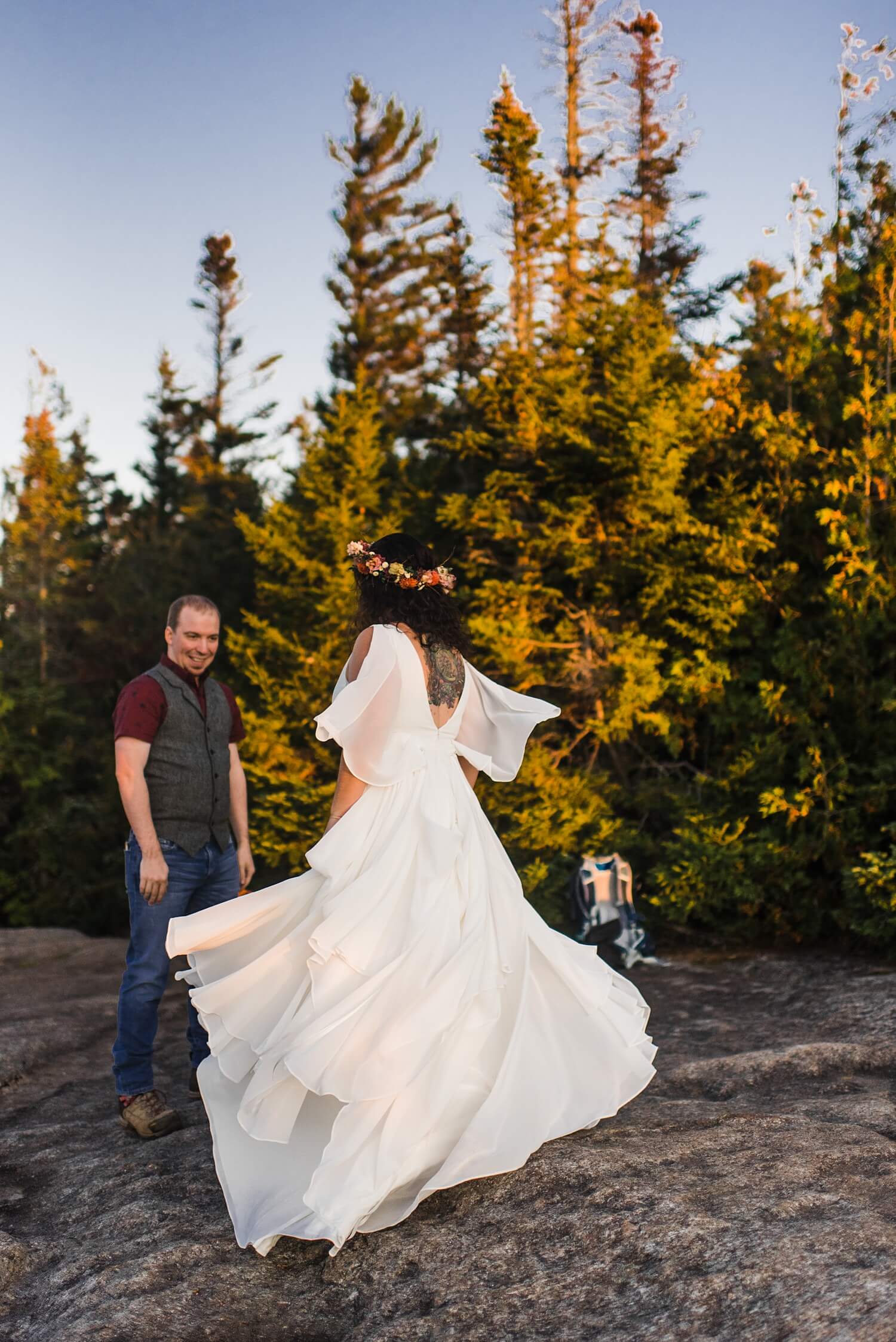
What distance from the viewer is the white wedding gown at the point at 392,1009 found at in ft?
9.83

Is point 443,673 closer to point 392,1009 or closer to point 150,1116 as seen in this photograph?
point 392,1009

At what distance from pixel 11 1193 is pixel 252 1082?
52.4 inches

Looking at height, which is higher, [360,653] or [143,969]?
[360,653]

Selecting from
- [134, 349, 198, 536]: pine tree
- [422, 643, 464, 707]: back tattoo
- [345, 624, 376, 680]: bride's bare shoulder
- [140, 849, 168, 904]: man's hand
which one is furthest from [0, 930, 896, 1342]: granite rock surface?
[134, 349, 198, 536]: pine tree

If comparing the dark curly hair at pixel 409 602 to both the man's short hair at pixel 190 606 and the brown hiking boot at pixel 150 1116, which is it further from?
the brown hiking boot at pixel 150 1116

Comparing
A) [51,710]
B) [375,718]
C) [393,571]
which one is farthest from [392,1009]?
[51,710]

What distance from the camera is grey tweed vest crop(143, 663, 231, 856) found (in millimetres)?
4410

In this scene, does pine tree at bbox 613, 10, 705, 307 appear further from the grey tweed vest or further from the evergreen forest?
the grey tweed vest

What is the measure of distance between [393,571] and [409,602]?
132 mm

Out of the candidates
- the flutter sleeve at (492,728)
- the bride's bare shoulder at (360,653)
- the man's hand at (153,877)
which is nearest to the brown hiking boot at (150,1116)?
the man's hand at (153,877)

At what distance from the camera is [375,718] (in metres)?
3.49

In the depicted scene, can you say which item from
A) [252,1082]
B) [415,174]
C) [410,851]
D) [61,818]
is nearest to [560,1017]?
[410,851]

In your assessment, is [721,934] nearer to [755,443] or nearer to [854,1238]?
[755,443]

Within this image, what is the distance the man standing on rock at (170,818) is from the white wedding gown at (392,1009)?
28.7 inches
